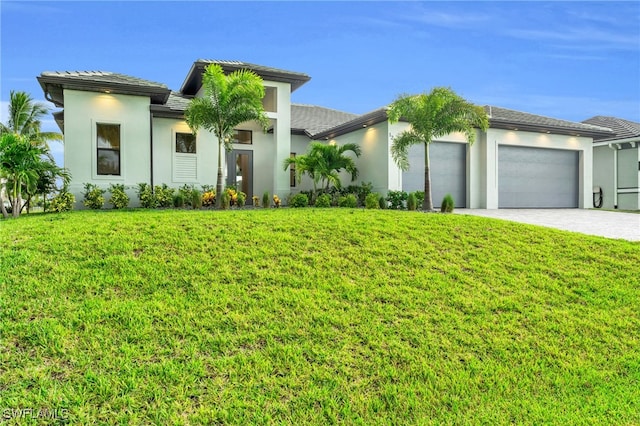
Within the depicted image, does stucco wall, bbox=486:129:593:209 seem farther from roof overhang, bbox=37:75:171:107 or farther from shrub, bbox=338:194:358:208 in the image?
roof overhang, bbox=37:75:171:107

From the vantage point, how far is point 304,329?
4574 millimetres

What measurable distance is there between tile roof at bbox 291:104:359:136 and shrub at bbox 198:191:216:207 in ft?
21.6

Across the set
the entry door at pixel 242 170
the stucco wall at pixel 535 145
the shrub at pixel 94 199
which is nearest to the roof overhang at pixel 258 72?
the entry door at pixel 242 170

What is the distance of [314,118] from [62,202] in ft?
46.2

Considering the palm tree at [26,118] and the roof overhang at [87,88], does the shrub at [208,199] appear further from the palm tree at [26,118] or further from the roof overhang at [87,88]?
the palm tree at [26,118]

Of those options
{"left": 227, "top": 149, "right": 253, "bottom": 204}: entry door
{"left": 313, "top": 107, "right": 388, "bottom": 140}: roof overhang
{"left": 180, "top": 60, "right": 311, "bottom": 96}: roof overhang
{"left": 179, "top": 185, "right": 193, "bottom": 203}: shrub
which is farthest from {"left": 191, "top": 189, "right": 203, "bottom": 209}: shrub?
{"left": 313, "top": 107, "right": 388, "bottom": 140}: roof overhang

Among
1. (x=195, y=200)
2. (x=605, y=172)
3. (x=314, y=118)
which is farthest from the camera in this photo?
(x=605, y=172)

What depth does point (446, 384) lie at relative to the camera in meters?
3.96

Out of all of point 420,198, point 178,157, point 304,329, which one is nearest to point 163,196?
point 178,157

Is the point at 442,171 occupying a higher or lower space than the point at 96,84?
lower

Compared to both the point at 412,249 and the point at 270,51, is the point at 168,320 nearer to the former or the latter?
the point at 412,249

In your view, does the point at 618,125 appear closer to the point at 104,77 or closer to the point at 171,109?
the point at 171,109

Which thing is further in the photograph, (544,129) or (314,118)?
(314,118)

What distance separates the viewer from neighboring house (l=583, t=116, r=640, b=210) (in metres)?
23.0
